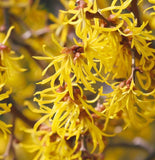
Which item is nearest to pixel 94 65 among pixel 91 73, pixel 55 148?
pixel 91 73

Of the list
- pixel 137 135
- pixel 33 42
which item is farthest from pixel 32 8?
pixel 137 135

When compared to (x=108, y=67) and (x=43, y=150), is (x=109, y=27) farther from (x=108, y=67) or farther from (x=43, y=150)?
(x=43, y=150)

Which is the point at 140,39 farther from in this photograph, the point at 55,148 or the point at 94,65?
the point at 55,148

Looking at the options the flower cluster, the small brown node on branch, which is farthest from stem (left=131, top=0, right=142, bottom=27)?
the small brown node on branch

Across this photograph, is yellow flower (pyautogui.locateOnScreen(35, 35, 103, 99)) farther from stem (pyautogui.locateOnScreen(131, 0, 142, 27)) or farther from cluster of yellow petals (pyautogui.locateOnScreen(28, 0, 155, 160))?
stem (pyautogui.locateOnScreen(131, 0, 142, 27))

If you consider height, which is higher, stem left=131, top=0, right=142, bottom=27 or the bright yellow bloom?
stem left=131, top=0, right=142, bottom=27

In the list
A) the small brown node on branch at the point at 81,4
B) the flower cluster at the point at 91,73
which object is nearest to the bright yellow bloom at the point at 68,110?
the flower cluster at the point at 91,73

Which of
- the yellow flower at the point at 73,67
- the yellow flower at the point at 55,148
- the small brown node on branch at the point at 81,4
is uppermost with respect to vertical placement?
the small brown node on branch at the point at 81,4

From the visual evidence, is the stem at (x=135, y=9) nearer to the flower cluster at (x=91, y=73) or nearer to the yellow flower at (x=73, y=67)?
the flower cluster at (x=91, y=73)

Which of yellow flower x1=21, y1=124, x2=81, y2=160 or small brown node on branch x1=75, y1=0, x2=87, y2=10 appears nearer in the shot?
small brown node on branch x1=75, y1=0, x2=87, y2=10

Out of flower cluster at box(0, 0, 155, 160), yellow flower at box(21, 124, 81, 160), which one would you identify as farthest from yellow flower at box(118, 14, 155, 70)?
yellow flower at box(21, 124, 81, 160)

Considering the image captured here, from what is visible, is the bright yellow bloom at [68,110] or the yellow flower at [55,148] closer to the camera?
the bright yellow bloom at [68,110]

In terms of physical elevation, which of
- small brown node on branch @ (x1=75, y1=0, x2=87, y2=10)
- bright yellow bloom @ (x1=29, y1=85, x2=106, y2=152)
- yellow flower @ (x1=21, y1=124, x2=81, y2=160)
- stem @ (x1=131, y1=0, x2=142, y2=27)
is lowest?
yellow flower @ (x1=21, y1=124, x2=81, y2=160)
